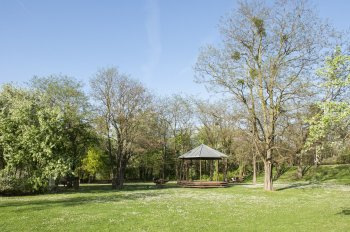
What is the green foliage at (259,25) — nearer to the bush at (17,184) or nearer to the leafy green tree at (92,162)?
the bush at (17,184)

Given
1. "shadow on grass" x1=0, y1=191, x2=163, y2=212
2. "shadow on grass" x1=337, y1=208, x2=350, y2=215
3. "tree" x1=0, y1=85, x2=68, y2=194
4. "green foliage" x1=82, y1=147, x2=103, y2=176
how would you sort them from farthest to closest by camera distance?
"green foliage" x1=82, y1=147, x2=103, y2=176 < "tree" x1=0, y1=85, x2=68, y2=194 < "shadow on grass" x1=0, y1=191, x2=163, y2=212 < "shadow on grass" x1=337, y1=208, x2=350, y2=215

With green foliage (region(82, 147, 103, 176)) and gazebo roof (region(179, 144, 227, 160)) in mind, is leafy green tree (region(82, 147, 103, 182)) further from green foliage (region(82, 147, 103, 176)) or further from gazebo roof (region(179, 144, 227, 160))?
gazebo roof (region(179, 144, 227, 160))

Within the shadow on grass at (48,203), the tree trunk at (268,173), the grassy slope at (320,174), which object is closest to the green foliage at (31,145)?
the shadow on grass at (48,203)

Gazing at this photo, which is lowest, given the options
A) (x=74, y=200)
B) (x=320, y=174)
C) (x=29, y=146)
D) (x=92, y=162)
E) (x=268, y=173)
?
(x=74, y=200)

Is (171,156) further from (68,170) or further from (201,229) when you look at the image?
(201,229)

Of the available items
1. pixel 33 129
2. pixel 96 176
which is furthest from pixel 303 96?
pixel 96 176

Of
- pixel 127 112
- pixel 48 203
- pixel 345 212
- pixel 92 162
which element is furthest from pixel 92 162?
pixel 345 212

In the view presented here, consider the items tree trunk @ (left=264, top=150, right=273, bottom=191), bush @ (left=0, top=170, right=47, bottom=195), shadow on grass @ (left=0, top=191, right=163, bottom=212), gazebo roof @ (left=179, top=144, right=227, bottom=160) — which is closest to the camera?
shadow on grass @ (left=0, top=191, right=163, bottom=212)

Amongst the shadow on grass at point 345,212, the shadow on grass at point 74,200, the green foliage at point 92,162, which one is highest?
the green foliage at point 92,162

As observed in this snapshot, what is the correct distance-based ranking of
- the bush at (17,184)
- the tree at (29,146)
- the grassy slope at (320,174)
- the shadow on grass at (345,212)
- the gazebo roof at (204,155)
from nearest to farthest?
the shadow on grass at (345,212) → the bush at (17,184) → the tree at (29,146) → the gazebo roof at (204,155) → the grassy slope at (320,174)

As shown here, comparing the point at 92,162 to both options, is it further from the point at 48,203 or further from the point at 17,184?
the point at 48,203

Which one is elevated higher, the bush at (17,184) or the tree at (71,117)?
the tree at (71,117)

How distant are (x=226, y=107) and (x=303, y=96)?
2363 cm

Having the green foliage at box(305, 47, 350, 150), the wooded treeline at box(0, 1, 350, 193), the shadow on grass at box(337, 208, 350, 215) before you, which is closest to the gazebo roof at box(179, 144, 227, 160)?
the wooded treeline at box(0, 1, 350, 193)
